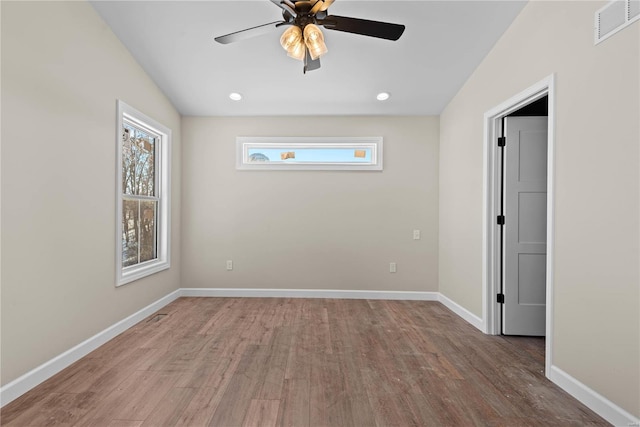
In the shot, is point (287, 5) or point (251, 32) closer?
point (287, 5)

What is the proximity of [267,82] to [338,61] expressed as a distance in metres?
0.87

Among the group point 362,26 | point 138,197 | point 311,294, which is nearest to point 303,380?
point 311,294

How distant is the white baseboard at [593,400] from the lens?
157 centimetres

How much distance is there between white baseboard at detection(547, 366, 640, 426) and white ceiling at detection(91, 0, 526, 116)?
9.24 feet

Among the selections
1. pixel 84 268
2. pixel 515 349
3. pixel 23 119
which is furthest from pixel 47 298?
pixel 515 349

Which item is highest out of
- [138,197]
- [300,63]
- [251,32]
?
[300,63]

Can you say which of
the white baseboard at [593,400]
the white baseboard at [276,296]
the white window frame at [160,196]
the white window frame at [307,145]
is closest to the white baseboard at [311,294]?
the white baseboard at [276,296]

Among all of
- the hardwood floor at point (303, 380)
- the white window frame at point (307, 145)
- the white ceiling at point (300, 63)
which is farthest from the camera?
the white window frame at point (307, 145)

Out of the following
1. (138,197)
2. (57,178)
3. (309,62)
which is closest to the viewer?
(57,178)

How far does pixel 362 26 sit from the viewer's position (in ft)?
6.19

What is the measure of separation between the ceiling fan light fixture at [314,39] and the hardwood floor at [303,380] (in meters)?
2.26

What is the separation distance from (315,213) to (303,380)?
7.75 feet

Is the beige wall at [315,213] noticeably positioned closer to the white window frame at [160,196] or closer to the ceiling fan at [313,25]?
the white window frame at [160,196]

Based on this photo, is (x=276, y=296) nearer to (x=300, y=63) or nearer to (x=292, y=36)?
(x=300, y=63)
